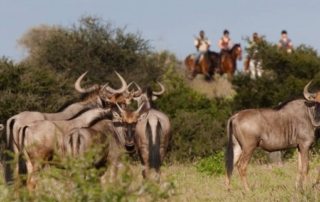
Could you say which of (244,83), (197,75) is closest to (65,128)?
(244,83)

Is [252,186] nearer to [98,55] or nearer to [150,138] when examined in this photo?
[150,138]

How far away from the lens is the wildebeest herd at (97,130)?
12.2m

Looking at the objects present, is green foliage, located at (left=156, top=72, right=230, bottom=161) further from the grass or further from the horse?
the grass

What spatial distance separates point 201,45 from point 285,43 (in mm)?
6939

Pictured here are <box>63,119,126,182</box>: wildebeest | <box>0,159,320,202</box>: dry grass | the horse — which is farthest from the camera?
the horse

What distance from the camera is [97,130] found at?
1254 cm

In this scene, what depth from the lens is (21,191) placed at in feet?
21.0

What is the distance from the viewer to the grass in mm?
6180

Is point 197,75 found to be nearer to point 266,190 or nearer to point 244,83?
point 244,83

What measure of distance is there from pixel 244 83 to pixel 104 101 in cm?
1807

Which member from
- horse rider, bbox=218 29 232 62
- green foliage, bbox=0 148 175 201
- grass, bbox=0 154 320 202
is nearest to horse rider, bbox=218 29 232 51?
horse rider, bbox=218 29 232 62

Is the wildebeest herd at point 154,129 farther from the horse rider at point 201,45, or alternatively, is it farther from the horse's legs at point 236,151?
the horse rider at point 201,45

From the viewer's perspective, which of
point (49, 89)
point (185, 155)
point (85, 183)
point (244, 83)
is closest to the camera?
point (85, 183)

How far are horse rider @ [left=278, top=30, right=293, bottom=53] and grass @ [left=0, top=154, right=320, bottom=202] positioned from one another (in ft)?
57.8
